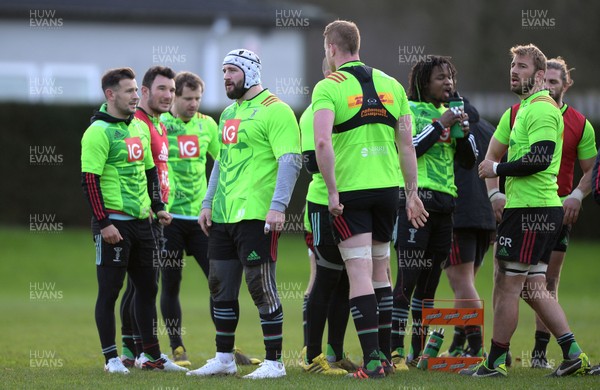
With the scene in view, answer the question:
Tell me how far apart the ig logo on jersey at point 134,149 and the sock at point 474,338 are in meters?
3.35

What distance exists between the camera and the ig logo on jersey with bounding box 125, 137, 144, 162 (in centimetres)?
811

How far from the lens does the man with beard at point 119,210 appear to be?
7.89 meters

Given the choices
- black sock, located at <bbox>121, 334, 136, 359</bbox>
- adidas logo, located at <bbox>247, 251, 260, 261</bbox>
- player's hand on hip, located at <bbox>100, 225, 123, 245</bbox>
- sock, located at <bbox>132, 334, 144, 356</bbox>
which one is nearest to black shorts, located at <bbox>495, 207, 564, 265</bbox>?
adidas logo, located at <bbox>247, 251, 260, 261</bbox>

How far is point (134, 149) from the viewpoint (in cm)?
815

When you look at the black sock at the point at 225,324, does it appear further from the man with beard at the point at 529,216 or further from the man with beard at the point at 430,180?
the man with beard at the point at 529,216

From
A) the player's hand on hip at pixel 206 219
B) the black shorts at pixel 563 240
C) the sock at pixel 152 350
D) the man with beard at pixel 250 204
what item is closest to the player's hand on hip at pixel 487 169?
the black shorts at pixel 563 240

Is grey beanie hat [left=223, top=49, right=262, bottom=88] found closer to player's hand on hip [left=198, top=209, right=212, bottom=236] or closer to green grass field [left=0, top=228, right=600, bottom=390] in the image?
player's hand on hip [left=198, top=209, right=212, bottom=236]

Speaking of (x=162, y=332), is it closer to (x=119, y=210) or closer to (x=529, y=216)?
(x=119, y=210)

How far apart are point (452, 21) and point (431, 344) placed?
28.3 metres

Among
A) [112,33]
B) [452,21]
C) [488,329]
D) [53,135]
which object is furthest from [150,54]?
[488,329]

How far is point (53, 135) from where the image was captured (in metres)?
22.1

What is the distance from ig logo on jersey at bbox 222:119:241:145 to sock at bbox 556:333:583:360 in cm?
307

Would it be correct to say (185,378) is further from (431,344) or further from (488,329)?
(488,329)

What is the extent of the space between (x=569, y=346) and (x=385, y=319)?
1513 millimetres
